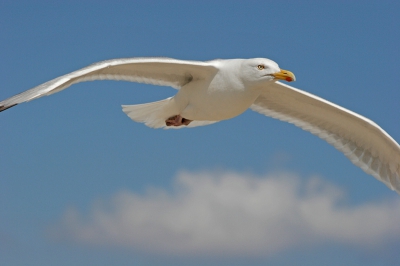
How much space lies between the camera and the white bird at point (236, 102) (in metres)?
9.83

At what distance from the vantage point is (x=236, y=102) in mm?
10047

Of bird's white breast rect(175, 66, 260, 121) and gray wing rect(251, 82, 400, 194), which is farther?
gray wing rect(251, 82, 400, 194)

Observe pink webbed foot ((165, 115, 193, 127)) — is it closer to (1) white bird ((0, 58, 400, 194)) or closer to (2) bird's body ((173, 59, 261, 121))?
(1) white bird ((0, 58, 400, 194))

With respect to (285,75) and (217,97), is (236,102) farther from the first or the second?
(285,75)

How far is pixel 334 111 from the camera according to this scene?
11945mm

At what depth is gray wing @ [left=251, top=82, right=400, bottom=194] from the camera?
11.8 meters

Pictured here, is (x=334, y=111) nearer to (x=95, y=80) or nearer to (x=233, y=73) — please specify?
(x=233, y=73)

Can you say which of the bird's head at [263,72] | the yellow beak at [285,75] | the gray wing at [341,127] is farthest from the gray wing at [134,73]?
the gray wing at [341,127]

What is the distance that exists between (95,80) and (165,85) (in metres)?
1.31

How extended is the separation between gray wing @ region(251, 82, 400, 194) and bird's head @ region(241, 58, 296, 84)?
177 cm

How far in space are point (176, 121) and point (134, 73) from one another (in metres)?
1.18

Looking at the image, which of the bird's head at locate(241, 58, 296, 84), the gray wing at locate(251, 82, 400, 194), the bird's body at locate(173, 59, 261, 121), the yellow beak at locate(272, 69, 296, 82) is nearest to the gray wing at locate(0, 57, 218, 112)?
the bird's body at locate(173, 59, 261, 121)

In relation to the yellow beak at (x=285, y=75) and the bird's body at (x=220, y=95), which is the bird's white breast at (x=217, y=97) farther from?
the yellow beak at (x=285, y=75)

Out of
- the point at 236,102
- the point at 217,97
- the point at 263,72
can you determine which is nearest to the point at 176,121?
the point at 217,97
